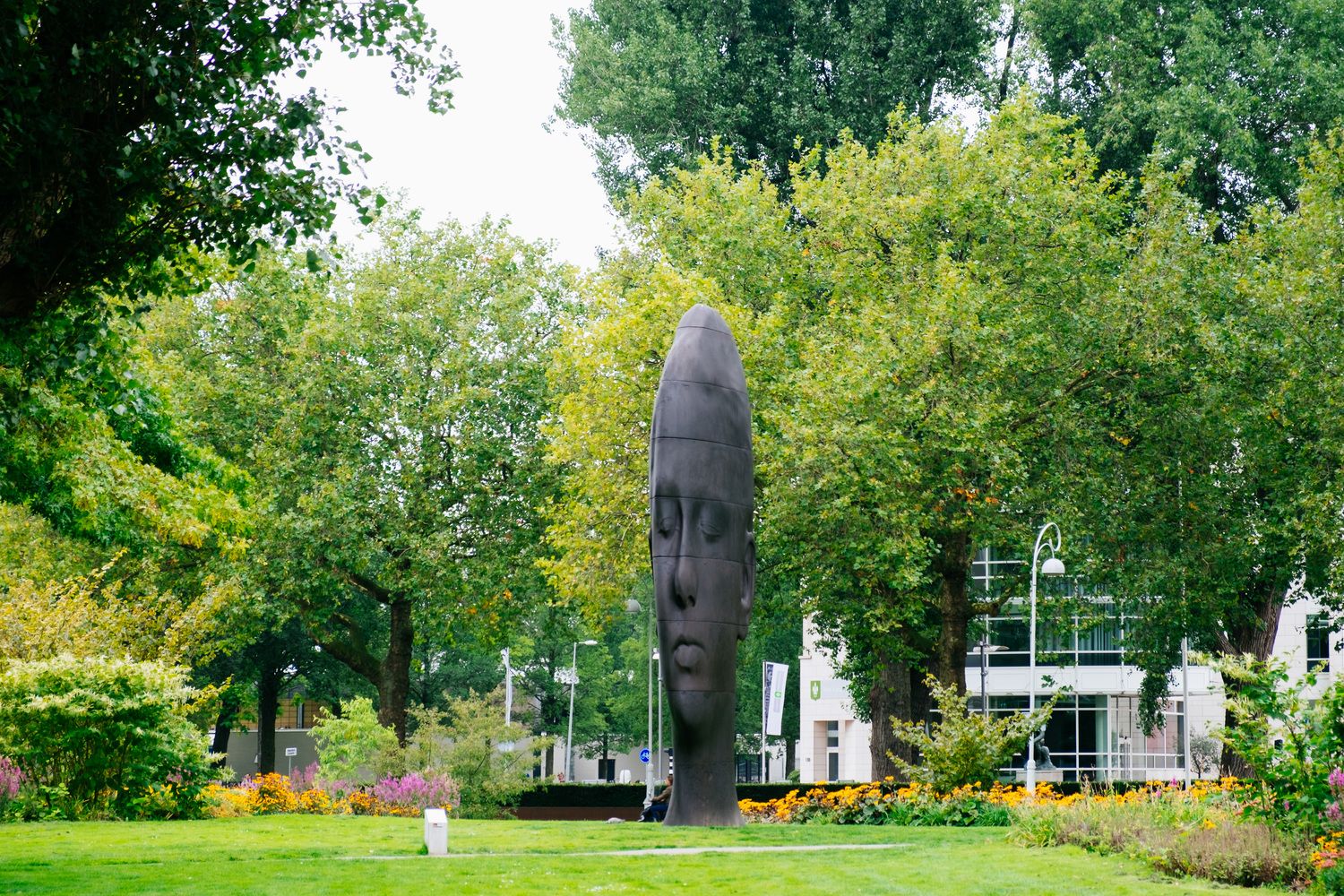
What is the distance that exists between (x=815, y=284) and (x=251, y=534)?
1411 centimetres

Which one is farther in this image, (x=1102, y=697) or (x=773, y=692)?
(x=1102, y=697)

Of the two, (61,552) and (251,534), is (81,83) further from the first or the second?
(61,552)

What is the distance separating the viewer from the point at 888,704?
32031mm

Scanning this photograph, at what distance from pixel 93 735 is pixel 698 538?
9152mm

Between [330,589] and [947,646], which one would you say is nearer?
[947,646]

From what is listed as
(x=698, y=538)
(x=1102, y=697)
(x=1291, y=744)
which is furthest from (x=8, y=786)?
(x=1102, y=697)

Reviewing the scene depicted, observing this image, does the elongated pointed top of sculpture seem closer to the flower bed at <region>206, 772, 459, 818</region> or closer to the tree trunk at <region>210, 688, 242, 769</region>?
the flower bed at <region>206, 772, 459, 818</region>

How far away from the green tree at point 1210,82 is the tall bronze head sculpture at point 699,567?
54.5ft

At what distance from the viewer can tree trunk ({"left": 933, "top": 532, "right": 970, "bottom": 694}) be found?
27234mm

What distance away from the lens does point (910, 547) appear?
25.1 meters

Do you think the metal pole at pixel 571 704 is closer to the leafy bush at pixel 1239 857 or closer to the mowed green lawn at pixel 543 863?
the mowed green lawn at pixel 543 863

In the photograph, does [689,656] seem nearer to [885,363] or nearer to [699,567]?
[699,567]

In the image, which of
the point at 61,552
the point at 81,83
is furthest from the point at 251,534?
the point at 81,83

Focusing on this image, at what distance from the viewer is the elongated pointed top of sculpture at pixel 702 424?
1725 centimetres
